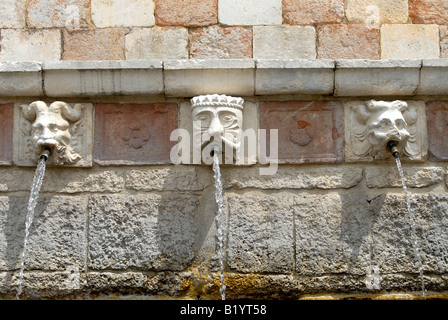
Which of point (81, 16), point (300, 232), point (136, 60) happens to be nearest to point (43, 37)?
point (81, 16)

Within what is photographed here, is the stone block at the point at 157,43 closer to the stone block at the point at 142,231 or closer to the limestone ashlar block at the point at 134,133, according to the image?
the limestone ashlar block at the point at 134,133

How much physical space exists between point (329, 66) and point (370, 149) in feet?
1.81

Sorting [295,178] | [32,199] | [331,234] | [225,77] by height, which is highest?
[225,77]

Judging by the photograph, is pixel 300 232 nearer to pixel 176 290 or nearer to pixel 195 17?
pixel 176 290

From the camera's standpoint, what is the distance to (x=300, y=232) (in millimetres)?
3596

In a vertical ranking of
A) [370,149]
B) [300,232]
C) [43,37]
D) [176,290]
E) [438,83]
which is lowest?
[176,290]

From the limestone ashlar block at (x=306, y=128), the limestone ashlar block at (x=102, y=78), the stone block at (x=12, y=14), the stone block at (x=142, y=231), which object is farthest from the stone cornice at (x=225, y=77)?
the stone block at (x=142, y=231)

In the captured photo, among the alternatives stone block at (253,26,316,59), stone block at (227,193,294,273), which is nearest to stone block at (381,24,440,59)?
stone block at (253,26,316,59)

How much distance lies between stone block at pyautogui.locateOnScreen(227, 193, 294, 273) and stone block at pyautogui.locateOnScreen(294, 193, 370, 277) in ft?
0.21

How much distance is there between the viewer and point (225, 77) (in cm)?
362

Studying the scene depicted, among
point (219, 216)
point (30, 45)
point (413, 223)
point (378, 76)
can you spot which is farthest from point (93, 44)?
point (413, 223)

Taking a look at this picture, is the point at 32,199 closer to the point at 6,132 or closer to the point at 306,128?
the point at 6,132

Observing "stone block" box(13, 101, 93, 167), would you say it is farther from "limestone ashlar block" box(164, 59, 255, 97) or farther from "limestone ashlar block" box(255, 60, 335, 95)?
"limestone ashlar block" box(255, 60, 335, 95)

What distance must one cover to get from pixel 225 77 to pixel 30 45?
1278 millimetres
